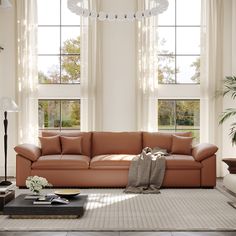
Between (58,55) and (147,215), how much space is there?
4.79 metres

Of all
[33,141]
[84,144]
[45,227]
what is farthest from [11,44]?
[45,227]

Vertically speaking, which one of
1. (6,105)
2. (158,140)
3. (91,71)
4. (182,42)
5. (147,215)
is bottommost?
(147,215)

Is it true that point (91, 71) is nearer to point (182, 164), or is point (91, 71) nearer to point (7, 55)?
point (7, 55)

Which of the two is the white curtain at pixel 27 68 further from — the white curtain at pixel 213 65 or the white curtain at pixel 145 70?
the white curtain at pixel 213 65

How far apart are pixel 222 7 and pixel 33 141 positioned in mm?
4774

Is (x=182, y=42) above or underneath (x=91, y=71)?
above

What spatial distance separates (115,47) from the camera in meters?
9.11

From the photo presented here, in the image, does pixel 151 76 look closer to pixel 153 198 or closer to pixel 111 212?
pixel 153 198

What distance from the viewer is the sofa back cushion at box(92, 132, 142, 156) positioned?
847cm

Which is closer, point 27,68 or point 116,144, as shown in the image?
point 116,144

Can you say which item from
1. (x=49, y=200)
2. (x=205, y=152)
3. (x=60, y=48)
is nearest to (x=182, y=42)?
(x=60, y=48)

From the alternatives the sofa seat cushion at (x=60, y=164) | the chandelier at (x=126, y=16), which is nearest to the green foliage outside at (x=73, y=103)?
the sofa seat cushion at (x=60, y=164)

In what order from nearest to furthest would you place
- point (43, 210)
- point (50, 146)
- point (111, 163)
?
point (43, 210) → point (111, 163) → point (50, 146)

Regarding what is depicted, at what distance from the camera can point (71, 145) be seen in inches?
324
